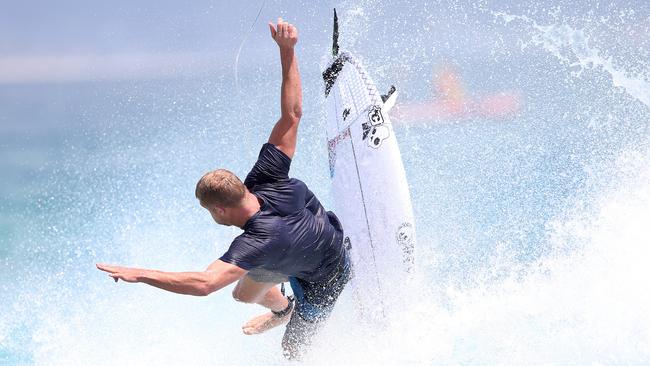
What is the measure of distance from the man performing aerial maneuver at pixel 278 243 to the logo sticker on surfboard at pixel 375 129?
3.02 feet

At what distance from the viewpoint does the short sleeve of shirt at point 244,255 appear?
3.65 metres

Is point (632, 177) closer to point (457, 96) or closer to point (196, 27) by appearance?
point (457, 96)

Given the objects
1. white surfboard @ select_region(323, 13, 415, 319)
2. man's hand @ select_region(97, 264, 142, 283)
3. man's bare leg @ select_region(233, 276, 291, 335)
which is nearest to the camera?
man's hand @ select_region(97, 264, 142, 283)

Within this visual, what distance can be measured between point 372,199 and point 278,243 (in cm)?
151

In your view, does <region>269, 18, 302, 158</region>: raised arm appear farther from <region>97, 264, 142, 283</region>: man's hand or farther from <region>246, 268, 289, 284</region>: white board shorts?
<region>97, 264, 142, 283</region>: man's hand

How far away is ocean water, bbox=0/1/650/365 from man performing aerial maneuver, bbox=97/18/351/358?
1.23 feet

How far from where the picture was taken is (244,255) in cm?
368

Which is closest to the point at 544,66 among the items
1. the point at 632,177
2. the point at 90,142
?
→ the point at 632,177

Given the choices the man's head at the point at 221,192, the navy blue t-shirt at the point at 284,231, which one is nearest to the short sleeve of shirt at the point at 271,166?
the navy blue t-shirt at the point at 284,231

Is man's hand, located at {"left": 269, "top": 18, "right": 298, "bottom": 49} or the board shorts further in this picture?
the board shorts

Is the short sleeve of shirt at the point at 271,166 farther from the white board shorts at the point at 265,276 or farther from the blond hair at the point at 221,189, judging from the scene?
the white board shorts at the point at 265,276

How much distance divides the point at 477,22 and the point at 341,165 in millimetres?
9492

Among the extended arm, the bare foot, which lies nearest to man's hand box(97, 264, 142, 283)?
the extended arm

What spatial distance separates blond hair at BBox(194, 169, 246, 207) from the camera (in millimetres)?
3658
